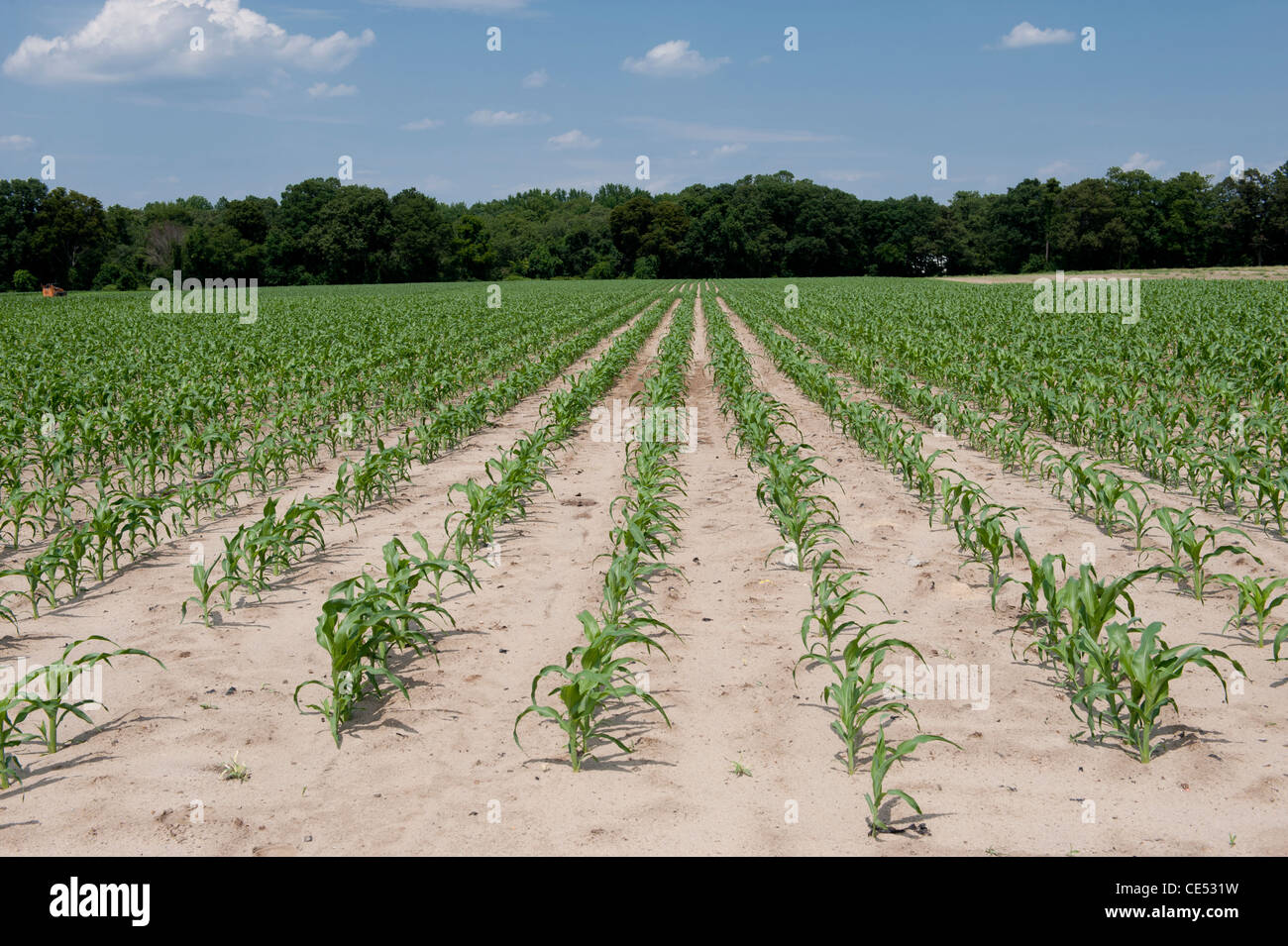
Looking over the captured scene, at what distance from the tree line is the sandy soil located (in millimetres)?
84615

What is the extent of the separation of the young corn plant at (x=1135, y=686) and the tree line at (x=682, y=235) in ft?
285

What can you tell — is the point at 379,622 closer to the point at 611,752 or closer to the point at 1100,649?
the point at 611,752

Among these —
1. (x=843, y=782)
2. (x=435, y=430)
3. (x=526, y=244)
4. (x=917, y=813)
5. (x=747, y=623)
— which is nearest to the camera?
(x=917, y=813)

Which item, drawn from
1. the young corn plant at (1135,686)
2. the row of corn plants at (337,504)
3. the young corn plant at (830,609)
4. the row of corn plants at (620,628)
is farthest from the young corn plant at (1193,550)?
the row of corn plants at (337,504)

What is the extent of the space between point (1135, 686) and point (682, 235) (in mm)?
99893

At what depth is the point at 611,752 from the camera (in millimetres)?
3744

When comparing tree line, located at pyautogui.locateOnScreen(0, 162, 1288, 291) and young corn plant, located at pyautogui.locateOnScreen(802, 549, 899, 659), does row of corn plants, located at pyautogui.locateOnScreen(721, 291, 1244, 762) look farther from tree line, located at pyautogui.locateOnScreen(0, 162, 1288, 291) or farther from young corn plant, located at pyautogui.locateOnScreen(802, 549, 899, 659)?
tree line, located at pyautogui.locateOnScreen(0, 162, 1288, 291)

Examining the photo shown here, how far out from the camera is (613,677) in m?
4.41

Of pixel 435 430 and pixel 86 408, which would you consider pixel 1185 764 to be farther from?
pixel 86 408

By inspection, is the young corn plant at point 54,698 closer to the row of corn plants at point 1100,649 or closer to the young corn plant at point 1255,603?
the row of corn plants at point 1100,649

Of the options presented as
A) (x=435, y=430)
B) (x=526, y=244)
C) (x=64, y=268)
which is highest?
(x=526, y=244)

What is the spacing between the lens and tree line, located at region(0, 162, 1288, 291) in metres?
76.1

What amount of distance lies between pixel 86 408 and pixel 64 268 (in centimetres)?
8267

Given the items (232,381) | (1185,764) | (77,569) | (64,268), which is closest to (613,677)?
(1185,764)
